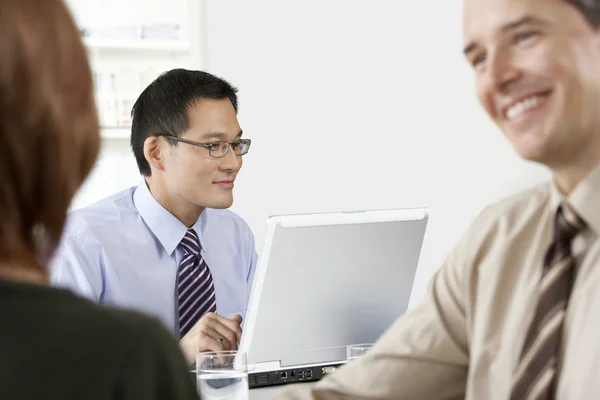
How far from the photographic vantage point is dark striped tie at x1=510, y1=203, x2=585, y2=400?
3.93 ft

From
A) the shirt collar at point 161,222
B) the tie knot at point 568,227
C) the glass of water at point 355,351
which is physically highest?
the tie knot at point 568,227

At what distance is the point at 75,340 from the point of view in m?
0.65

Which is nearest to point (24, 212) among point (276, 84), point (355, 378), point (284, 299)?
point (355, 378)

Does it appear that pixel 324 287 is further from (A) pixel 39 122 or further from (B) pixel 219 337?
(A) pixel 39 122

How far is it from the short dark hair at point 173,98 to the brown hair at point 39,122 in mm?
2089

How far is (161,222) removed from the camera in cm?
272

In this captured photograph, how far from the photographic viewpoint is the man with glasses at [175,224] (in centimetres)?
262

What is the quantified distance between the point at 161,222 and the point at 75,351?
2.10m

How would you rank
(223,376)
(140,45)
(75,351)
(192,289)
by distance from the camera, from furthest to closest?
(140,45) → (192,289) → (223,376) → (75,351)

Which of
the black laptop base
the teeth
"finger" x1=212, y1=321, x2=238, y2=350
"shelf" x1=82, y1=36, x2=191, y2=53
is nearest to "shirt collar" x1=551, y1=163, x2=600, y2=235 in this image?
the teeth

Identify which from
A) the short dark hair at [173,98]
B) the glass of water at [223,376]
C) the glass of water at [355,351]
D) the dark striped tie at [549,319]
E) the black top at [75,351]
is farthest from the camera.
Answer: the short dark hair at [173,98]

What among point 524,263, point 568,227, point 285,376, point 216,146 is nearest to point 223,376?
point 285,376

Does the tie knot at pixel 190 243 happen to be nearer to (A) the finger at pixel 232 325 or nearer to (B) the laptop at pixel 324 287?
(A) the finger at pixel 232 325

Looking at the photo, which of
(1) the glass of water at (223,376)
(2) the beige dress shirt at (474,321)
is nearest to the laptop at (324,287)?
(1) the glass of water at (223,376)
